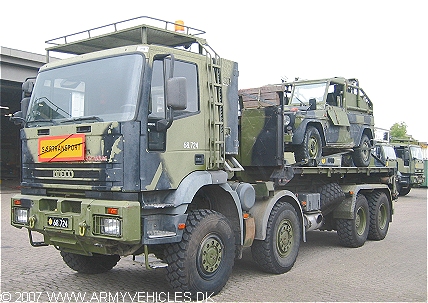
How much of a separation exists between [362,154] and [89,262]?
691 cm

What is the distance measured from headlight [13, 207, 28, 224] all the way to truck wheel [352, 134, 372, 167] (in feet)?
24.9

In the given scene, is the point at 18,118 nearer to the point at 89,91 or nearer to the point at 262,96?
the point at 89,91

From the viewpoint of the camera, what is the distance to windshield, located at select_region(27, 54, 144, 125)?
5652 mm

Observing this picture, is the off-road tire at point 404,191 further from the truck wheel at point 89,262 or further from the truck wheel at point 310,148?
the truck wheel at point 89,262

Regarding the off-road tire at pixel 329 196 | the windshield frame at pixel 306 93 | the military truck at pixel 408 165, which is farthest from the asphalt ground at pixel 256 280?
the military truck at pixel 408 165

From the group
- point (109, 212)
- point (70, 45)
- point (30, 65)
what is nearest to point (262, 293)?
point (109, 212)

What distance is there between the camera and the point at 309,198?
8.80 m

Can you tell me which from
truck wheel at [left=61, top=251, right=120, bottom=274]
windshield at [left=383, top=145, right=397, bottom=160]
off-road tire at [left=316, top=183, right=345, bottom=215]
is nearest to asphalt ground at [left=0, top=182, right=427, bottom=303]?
truck wheel at [left=61, top=251, right=120, bottom=274]

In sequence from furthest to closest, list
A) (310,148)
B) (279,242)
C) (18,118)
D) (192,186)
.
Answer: (310,148) → (279,242) → (18,118) → (192,186)

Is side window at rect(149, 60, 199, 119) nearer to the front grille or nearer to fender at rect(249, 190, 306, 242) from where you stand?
the front grille

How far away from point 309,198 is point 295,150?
993 mm

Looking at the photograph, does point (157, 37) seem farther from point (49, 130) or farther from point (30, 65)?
point (30, 65)

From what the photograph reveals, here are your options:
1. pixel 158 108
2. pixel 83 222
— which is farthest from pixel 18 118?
pixel 158 108

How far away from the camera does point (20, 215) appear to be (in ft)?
21.1
